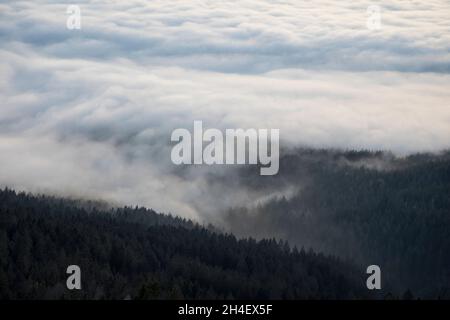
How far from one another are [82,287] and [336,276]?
6250cm

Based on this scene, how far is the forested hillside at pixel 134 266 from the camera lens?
150500mm

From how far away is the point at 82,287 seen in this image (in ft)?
496

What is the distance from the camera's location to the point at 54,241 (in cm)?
16975

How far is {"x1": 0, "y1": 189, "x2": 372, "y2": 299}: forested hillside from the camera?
150 m

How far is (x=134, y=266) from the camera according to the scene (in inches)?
6599
